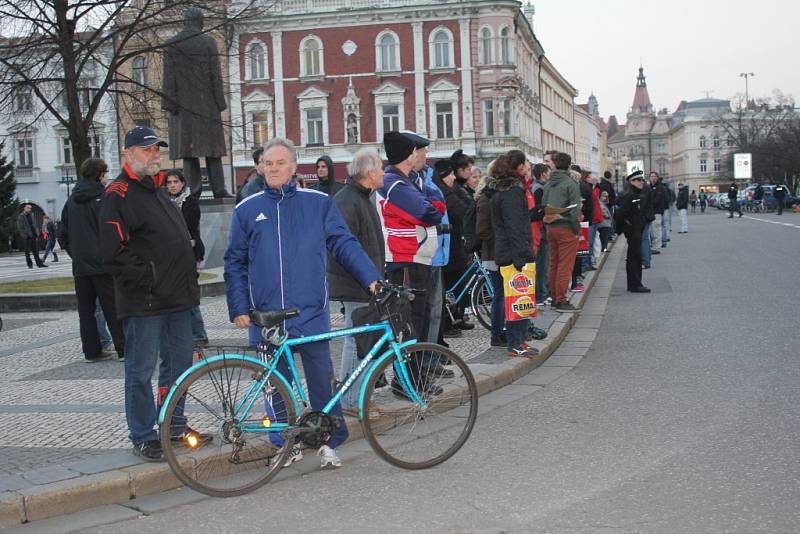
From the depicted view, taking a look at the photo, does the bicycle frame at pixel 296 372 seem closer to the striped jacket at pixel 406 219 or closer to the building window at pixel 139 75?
the striped jacket at pixel 406 219

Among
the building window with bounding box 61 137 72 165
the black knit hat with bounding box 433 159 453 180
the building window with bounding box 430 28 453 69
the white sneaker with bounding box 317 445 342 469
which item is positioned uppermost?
the building window with bounding box 430 28 453 69

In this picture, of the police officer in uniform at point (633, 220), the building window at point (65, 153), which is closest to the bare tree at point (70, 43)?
the police officer in uniform at point (633, 220)

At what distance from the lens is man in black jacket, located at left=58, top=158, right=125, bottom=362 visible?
956 cm

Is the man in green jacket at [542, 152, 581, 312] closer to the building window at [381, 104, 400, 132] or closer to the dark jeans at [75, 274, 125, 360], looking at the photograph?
the dark jeans at [75, 274, 125, 360]

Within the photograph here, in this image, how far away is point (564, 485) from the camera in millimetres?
5414

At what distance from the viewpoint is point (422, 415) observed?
20.1ft

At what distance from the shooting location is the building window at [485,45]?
188ft

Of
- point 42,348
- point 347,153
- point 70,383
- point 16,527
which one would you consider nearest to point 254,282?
point 16,527

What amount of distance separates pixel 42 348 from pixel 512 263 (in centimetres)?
571

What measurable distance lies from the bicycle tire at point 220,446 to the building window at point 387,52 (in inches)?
2097

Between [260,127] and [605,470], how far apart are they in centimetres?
5523

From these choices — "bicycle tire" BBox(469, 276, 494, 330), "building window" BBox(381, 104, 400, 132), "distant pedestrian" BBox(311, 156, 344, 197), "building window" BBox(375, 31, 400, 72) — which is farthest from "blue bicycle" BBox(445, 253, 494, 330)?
"building window" BBox(375, 31, 400, 72)

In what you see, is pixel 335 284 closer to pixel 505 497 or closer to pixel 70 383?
pixel 505 497

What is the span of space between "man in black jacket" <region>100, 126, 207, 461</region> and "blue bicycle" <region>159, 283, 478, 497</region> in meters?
0.47
